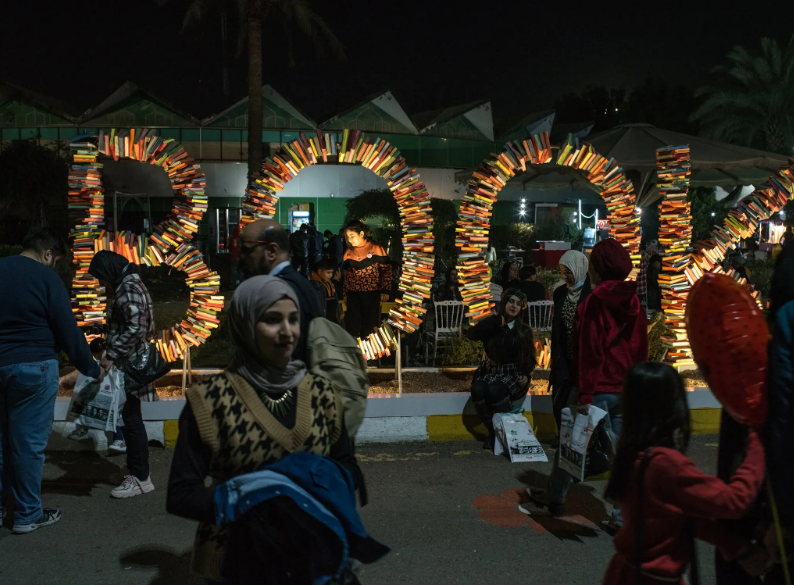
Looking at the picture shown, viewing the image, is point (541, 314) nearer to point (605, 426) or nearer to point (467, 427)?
point (467, 427)

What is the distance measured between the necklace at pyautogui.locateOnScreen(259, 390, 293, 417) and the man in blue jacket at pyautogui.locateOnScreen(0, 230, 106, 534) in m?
2.79

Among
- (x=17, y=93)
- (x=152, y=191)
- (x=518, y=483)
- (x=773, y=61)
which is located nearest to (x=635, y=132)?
(x=518, y=483)

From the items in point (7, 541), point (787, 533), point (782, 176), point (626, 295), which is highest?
point (782, 176)

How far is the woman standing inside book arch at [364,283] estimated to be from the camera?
8.41 meters

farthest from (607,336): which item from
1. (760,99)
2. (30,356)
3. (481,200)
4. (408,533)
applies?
(760,99)

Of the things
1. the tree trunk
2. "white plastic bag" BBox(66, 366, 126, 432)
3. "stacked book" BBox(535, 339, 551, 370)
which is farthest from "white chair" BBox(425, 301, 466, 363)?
the tree trunk

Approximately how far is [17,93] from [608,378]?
35474 mm

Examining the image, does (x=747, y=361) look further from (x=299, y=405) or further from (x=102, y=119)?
(x=102, y=119)

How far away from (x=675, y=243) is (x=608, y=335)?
12.7 ft

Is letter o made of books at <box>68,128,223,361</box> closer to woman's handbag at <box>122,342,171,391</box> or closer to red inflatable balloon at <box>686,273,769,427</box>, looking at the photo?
woman's handbag at <box>122,342,171,391</box>

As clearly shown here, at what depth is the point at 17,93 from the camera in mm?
33625

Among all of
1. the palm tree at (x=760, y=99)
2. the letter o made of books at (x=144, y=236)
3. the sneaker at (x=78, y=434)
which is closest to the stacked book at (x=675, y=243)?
the letter o made of books at (x=144, y=236)

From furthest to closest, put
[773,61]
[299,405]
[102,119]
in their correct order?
[102,119]
[773,61]
[299,405]

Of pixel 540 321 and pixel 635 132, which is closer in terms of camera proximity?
pixel 540 321
